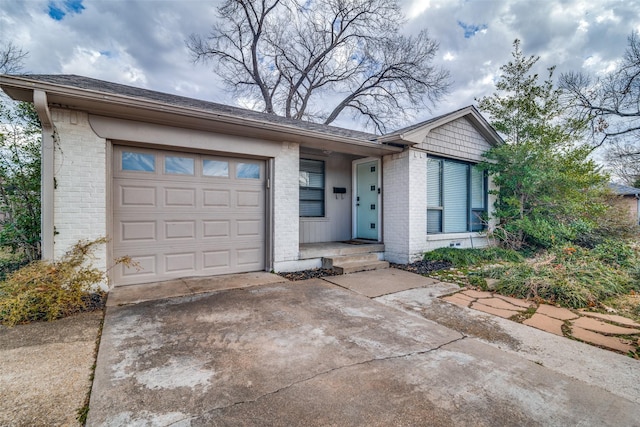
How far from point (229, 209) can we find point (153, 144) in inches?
62.8

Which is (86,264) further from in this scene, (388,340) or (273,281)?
(388,340)

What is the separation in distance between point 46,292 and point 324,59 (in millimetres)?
15978

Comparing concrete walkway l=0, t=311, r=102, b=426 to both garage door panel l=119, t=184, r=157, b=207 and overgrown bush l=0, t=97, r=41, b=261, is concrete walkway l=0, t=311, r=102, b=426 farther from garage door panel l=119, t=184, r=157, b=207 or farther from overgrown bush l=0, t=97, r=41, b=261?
overgrown bush l=0, t=97, r=41, b=261

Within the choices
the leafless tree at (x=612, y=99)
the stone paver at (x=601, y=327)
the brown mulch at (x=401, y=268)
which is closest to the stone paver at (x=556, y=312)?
the stone paver at (x=601, y=327)

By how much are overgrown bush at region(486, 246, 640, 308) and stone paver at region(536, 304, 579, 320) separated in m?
0.22

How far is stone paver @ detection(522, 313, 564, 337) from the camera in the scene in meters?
3.12

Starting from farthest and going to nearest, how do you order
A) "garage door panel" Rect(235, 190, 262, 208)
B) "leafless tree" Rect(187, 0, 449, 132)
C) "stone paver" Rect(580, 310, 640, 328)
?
"leafless tree" Rect(187, 0, 449, 132)
"garage door panel" Rect(235, 190, 262, 208)
"stone paver" Rect(580, 310, 640, 328)

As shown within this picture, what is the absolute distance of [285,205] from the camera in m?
5.73

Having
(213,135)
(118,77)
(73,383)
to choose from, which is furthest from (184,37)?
(73,383)

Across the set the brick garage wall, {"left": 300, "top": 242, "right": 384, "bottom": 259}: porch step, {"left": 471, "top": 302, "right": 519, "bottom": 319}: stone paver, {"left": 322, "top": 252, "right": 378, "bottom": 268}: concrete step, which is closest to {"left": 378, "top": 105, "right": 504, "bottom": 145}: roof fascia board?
{"left": 300, "top": 242, "right": 384, "bottom": 259}: porch step

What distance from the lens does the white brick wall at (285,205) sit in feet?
18.4

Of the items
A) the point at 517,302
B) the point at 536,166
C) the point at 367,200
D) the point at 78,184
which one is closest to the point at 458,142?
the point at 536,166

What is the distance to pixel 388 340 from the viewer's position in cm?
282

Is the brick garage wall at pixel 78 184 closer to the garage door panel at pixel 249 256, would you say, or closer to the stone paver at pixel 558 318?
the garage door panel at pixel 249 256
